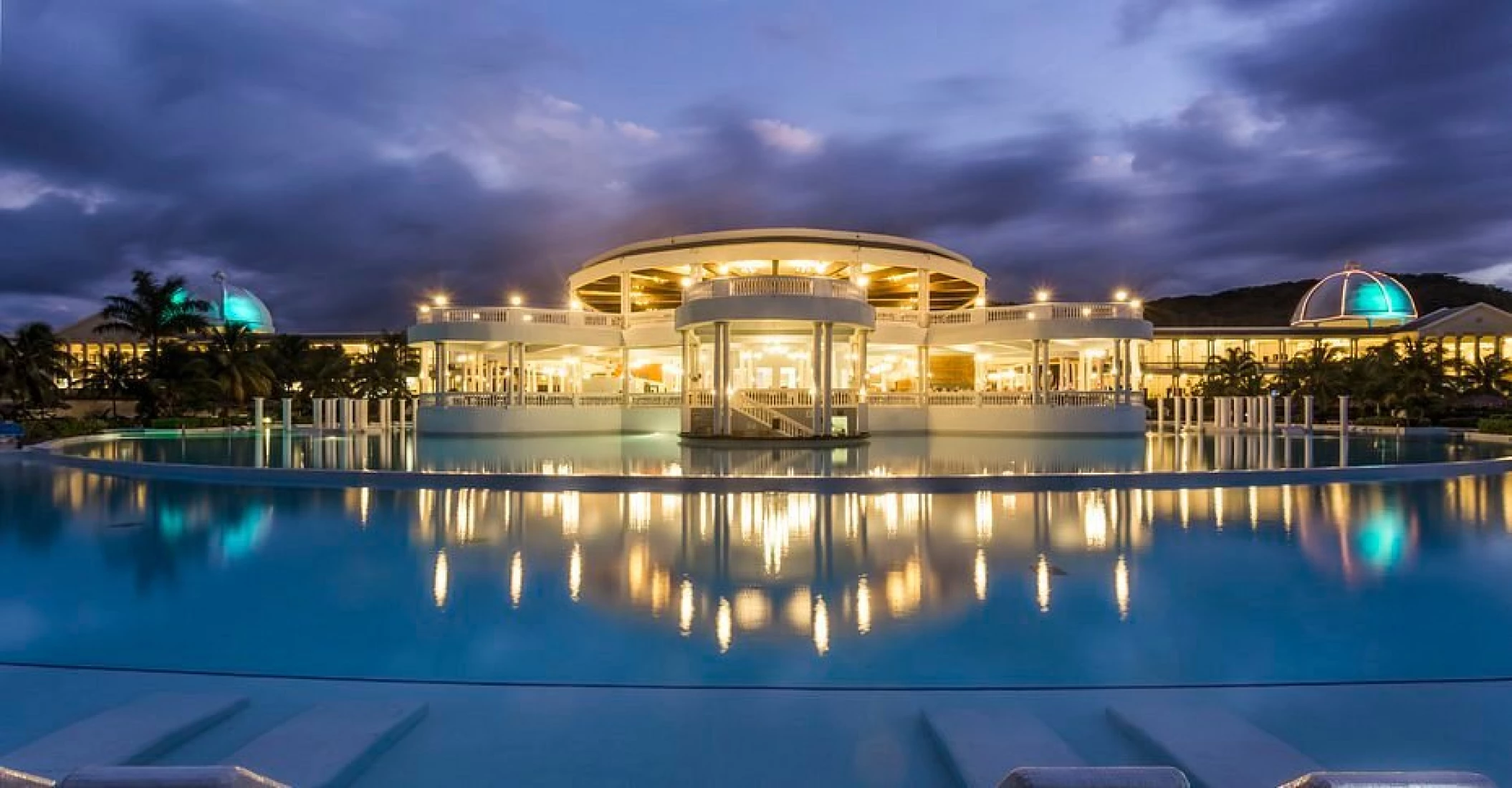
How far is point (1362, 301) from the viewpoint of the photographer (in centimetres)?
6284

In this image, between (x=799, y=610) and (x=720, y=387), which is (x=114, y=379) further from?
(x=799, y=610)

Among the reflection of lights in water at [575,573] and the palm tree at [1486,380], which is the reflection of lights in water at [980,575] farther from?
the palm tree at [1486,380]

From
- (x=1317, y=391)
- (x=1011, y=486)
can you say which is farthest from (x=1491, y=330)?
(x=1011, y=486)

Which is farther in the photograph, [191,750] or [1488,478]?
[1488,478]

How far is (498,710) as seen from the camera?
175 inches

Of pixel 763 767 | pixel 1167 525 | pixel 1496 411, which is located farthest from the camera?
pixel 1496 411

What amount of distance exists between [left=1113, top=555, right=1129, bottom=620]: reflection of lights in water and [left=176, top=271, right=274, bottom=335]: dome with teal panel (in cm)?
7060

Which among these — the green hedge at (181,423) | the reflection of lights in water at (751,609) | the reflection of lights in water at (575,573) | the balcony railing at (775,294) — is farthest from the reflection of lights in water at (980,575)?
the green hedge at (181,423)

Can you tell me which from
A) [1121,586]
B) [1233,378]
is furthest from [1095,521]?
[1233,378]

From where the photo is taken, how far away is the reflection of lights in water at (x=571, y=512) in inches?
390

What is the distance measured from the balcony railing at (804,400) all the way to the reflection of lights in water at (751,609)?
19596 mm

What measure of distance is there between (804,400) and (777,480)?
1297 cm

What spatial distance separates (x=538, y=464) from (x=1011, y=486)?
9.39m

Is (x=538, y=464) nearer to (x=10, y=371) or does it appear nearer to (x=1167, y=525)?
(x=1167, y=525)
